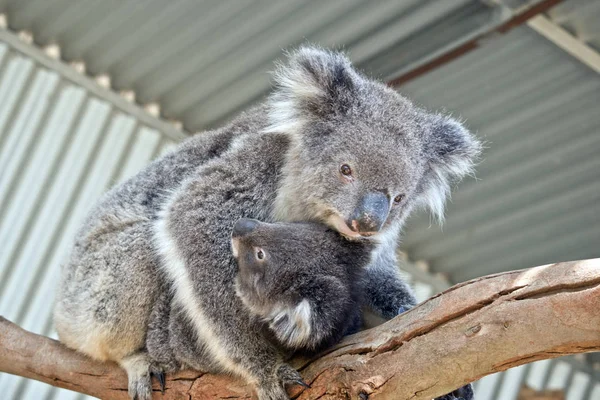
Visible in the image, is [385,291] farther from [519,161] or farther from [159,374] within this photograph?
[519,161]

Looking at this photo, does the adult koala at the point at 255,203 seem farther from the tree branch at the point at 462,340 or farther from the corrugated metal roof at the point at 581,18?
the corrugated metal roof at the point at 581,18

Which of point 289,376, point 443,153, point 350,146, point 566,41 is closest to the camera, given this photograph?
point 289,376

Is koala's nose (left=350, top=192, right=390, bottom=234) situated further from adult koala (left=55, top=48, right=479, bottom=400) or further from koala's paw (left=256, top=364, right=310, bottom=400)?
koala's paw (left=256, top=364, right=310, bottom=400)

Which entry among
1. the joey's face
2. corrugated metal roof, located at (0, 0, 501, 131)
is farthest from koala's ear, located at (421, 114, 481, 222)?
corrugated metal roof, located at (0, 0, 501, 131)

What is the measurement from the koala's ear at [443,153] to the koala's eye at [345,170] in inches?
24.1

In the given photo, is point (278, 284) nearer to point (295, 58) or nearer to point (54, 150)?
point (295, 58)

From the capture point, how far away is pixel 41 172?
281 inches

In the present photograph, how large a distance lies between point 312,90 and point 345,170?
0.54 m

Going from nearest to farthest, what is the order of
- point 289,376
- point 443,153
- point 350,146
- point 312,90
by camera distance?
point 289,376 < point 350,146 < point 312,90 < point 443,153

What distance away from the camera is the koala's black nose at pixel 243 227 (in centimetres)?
369

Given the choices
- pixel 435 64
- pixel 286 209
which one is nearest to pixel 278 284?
pixel 286 209

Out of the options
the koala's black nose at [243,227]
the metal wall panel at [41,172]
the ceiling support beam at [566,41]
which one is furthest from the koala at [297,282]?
the metal wall panel at [41,172]

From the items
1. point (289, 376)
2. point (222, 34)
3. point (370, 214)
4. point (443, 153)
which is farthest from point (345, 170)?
point (222, 34)

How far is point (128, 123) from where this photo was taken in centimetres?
745
